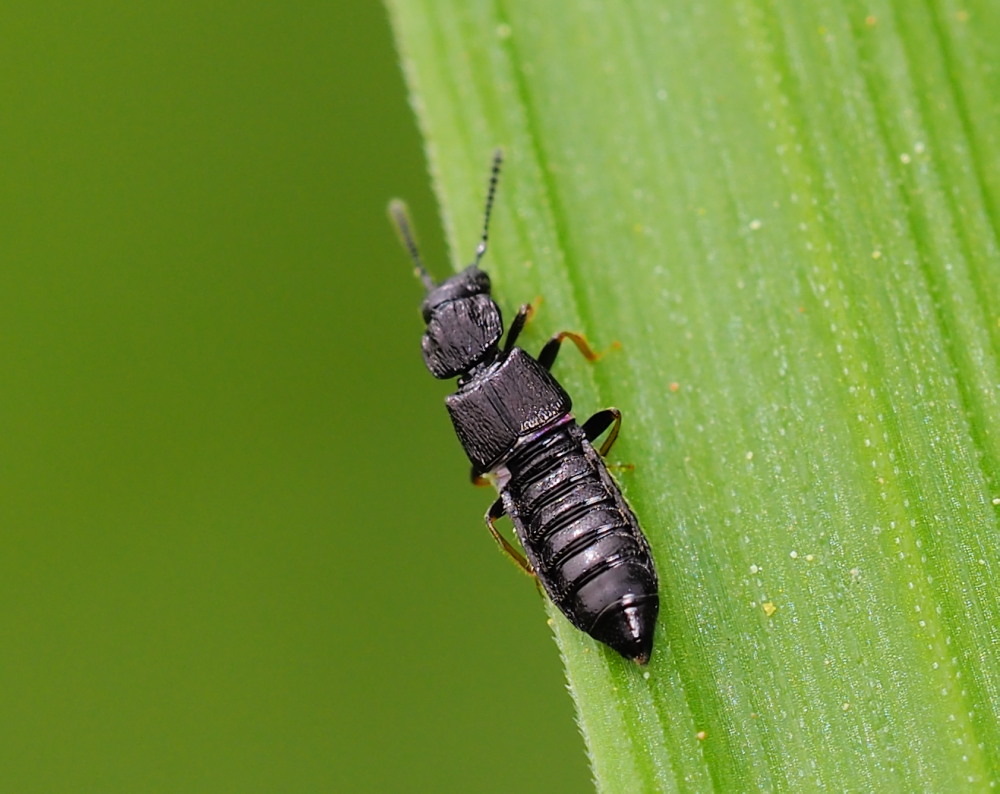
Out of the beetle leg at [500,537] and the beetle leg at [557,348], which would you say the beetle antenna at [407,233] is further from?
the beetle leg at [500,537]

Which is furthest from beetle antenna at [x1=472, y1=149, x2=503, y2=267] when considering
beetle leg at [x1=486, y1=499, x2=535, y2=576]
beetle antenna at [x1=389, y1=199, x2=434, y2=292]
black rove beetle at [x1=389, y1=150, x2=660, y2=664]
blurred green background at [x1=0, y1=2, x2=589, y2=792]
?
beetle leg at [x1=486, y1=499, x2=535, y2=576]

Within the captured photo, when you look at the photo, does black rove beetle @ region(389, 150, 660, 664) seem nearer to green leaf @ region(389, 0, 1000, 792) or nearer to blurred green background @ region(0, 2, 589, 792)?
green leaf @ region(389, 0, 1000, 792)

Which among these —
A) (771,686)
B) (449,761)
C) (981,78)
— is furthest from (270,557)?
(981,78)

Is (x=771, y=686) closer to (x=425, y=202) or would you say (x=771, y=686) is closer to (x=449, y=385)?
(x=449, y=385)

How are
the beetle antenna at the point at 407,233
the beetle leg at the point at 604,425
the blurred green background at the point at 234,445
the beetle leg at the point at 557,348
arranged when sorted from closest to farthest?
the beetle leg at the point at 604,425
the beetle leg at the point at 557,348
the blurred green background at the point at 234,445
the beetle antenna at the point at 407,233

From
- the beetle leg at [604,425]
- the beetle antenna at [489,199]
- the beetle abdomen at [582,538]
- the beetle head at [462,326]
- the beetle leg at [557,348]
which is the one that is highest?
the beetle antenna at [489,199]

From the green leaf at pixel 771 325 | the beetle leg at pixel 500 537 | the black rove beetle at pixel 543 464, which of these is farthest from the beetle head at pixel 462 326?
the beetle leg at pixel 500 537
